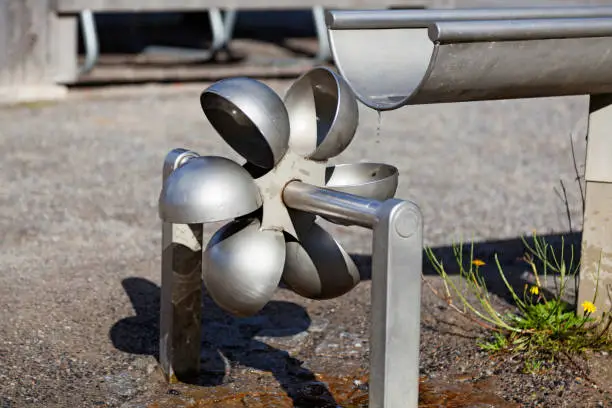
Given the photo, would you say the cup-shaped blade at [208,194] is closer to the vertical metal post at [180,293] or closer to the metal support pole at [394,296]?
the metal support pole at [394,296]

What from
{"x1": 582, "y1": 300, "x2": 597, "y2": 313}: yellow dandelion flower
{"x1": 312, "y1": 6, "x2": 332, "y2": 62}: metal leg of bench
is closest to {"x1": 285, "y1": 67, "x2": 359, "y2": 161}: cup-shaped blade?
{"x1": 582, "y1": 300, "x2": 597, "y2": 313}: yellow dandelion flower

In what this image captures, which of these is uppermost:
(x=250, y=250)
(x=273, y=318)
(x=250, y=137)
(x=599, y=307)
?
(x=250, y=137)

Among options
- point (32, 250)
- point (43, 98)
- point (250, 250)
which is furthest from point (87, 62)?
point (250, 250)

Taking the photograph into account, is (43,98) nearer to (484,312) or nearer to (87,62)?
(87,62)

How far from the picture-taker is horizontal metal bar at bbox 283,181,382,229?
244 cm

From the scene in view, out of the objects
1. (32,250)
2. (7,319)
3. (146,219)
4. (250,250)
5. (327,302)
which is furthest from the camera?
(146,219)

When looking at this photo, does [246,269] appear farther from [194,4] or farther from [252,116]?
[194,4]

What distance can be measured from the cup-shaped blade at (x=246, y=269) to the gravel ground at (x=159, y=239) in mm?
654

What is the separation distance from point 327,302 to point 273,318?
0.27m

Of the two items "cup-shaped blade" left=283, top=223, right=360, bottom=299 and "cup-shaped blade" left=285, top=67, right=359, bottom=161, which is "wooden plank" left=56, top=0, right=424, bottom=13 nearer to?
"cup-shaped blade" left=285, top=67, right=359, bottom=161

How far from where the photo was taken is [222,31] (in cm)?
983

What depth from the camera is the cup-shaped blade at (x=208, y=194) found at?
2.67 meters

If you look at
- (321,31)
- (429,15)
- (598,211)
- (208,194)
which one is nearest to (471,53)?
(429,15)

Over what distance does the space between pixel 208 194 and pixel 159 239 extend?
8.30 ft
